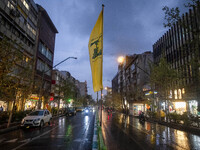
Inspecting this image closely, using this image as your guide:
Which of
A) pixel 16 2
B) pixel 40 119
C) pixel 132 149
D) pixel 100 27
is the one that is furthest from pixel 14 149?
pixel 16 2

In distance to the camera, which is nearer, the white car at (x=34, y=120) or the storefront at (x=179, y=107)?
the white car at (x=34, y=120)

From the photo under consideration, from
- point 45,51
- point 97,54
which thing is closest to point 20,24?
point 45,51

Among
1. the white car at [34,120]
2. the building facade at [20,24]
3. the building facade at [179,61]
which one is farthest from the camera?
the building facade at [179,61]

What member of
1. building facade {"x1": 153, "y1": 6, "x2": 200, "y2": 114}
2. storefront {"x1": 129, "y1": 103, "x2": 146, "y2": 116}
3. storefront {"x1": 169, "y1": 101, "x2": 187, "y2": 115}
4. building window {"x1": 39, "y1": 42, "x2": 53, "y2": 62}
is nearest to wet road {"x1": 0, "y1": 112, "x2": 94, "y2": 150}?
building facade {"x1": 153, "y1": 6, "x2": 200, "y2": 114}

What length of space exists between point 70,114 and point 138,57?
29.9m

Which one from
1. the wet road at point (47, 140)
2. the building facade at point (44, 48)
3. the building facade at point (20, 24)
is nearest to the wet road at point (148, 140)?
the wet road at point (47, 140)

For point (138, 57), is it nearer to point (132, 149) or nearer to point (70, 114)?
point (70, 114)

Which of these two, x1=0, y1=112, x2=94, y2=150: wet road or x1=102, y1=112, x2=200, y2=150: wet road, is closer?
x1=0, y1=112, x2=94, y2=150: wet road

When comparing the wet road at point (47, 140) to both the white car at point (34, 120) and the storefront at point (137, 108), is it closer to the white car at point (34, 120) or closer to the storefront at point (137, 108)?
the white car at point (34, 120)

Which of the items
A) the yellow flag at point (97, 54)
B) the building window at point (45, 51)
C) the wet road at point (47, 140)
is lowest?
the wet road at point (47, 140)

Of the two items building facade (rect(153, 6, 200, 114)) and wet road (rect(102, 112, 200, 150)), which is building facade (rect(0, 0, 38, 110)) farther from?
building facade (rect(153, 6, 200, 114))

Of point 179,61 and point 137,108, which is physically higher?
point 179,61

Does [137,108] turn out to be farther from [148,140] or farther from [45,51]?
[148,140]

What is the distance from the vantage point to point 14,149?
7.69 metres
